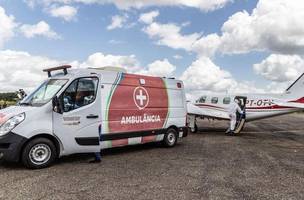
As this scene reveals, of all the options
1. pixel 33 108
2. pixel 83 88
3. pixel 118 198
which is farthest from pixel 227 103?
pixel 118 198

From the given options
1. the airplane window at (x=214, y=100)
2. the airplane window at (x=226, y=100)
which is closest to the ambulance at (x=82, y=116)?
the airplane window at (x=226, y=100)

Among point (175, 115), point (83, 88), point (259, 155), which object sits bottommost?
point (259, 155)

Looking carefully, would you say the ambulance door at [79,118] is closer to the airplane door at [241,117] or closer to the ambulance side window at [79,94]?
the ambulance side window at [79,94]

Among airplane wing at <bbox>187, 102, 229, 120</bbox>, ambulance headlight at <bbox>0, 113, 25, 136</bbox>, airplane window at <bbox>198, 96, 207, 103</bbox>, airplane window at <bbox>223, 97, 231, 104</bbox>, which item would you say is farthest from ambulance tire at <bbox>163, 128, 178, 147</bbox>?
airplane window at <bbox>198, 96, 207, 103</bbox>

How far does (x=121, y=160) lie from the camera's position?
970cm

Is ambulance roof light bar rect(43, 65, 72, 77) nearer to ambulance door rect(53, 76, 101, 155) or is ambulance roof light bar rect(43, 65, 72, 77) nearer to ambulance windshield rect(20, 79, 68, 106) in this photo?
ambulance windshield rect(20, 79, 68, 106)

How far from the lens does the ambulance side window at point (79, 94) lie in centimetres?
894

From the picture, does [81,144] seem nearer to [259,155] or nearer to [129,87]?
[129,87]

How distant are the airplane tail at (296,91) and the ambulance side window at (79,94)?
45.7ft

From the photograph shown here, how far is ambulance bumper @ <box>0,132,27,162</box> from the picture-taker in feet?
25.8

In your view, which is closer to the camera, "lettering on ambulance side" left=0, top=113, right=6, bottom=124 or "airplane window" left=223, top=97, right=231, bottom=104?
"lettering on ambulance side" left=0, top=113, right=6, bottom=124

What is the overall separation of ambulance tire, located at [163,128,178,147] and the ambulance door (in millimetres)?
3530

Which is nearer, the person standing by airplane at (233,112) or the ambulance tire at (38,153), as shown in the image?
the ambulance tire at (38,153)

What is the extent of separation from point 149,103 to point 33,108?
4327mm
